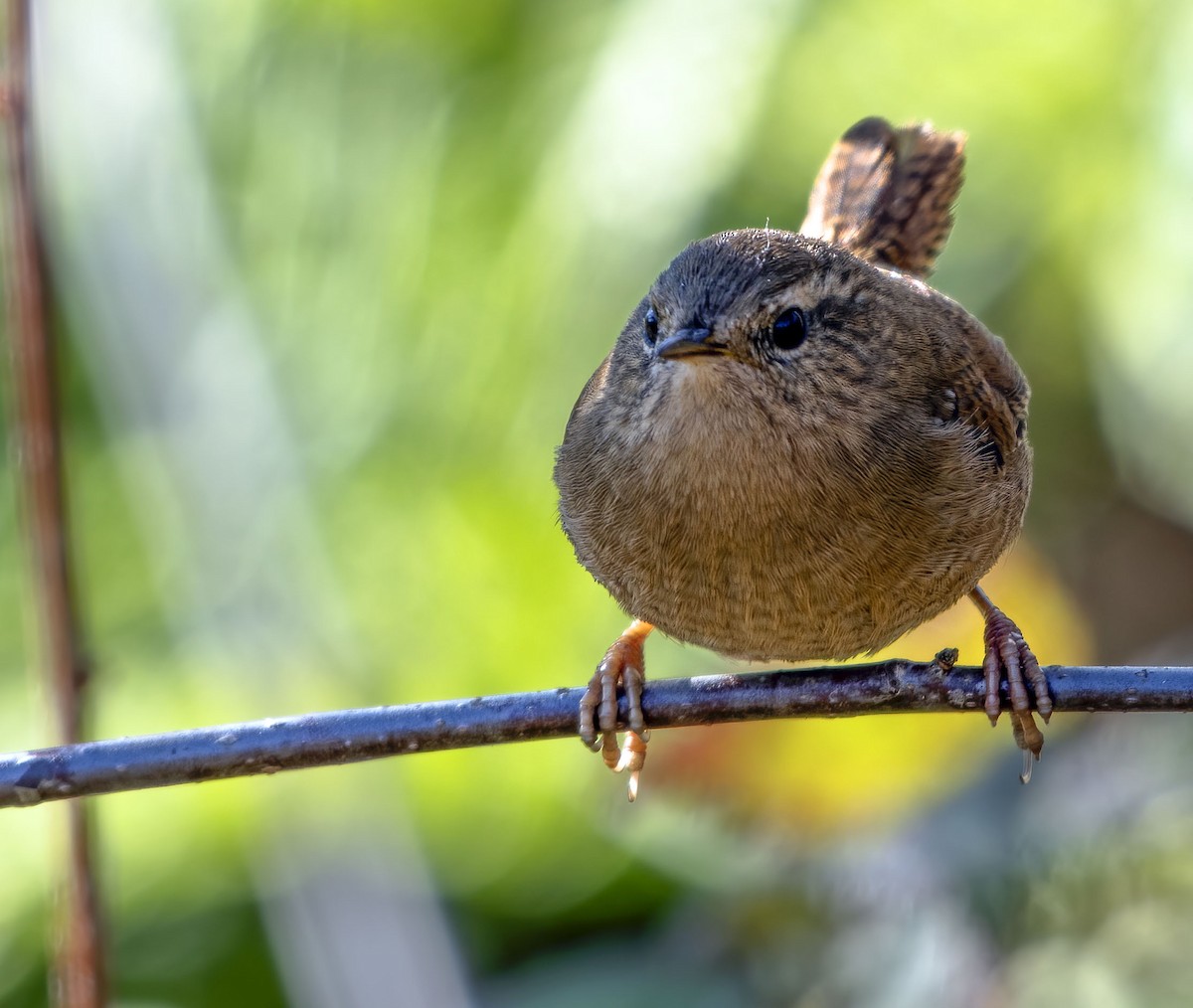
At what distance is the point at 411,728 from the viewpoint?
2328mm

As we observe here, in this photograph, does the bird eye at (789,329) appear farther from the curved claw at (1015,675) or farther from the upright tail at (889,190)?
the upright tail at (889,190)

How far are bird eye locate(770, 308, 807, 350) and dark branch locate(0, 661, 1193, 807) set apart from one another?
2.47ft

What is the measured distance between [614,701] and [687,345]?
84 centimetres

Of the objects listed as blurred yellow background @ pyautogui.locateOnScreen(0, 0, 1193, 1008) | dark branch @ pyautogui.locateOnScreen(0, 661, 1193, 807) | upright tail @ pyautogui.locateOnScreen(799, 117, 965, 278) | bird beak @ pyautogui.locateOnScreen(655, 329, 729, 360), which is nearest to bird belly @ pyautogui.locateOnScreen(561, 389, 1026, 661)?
bird beak @ pyautogui.locateOnScreen(655, 329, 729, 360)

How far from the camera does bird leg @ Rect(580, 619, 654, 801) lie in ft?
10.6

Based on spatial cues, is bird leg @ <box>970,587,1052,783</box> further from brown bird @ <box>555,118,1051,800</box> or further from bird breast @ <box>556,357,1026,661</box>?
bird breast @ <box>556,357,1026,661</box>

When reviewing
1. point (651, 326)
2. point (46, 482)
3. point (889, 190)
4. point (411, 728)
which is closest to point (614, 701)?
point (651, 326)

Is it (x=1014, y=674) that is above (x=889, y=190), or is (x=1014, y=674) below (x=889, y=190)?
below

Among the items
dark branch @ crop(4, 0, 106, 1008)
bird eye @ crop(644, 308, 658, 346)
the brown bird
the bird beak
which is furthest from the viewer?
bird eye @ crop(644, 308, 658, 346)

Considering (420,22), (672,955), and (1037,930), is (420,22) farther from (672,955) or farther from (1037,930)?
(1037,930)

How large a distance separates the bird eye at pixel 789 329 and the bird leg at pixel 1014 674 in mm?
710

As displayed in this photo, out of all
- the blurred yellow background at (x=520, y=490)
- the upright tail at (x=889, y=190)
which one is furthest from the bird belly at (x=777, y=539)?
the upright tail at (x=889, y=190)

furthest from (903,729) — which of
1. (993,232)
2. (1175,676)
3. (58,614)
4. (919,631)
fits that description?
(58,614)

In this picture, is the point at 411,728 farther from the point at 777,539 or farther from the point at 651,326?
the point at 651,326
